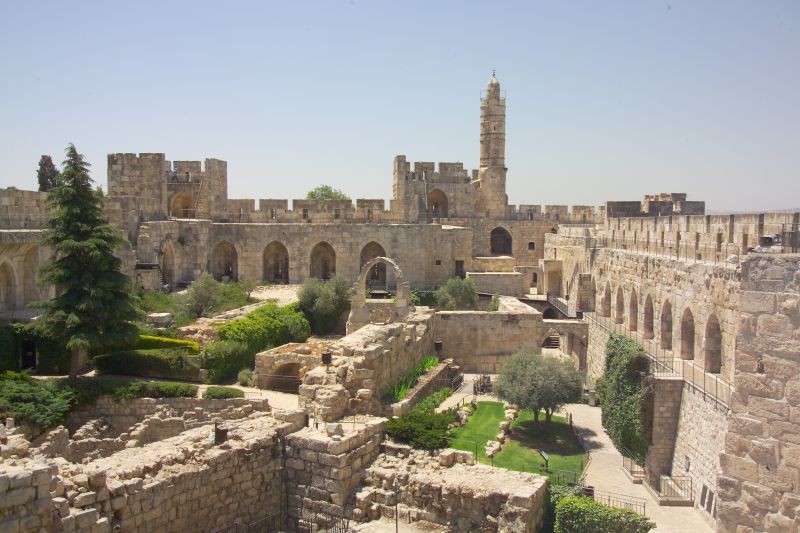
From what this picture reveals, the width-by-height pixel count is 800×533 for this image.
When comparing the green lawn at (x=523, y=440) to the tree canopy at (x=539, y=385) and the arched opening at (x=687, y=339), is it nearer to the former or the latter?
the tree canopy at (x=539, y=385)

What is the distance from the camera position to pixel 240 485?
1022 centimetres

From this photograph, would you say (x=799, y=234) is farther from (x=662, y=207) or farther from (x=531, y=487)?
(x=662, y=207)

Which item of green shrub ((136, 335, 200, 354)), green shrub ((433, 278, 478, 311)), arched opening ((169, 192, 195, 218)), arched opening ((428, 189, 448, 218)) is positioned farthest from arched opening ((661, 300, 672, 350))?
arched opening ((169, 192, 195, 218))

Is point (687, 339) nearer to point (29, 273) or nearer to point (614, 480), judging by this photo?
point (614, 480)

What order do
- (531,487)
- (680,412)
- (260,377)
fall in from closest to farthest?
1. (531,487)
2. (680,412)
3. (260,377)

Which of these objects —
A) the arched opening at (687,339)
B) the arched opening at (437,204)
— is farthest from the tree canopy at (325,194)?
the arched opening at (687,339)

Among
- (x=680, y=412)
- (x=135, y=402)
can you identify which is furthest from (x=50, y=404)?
(x=680, y=412)

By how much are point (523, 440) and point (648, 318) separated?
525 cm

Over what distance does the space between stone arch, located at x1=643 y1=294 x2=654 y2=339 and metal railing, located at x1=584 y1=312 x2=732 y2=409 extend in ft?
0.53

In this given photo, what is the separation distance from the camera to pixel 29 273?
19688 millimetres

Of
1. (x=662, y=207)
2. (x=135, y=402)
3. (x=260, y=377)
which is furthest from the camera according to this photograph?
(x=662, y=207)

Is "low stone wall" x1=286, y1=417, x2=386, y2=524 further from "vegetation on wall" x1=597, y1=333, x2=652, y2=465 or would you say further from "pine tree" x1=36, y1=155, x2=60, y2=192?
Result: "pine tree" x1=36, y1=155, x2=60, y2=192

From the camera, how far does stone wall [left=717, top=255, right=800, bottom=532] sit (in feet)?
13.9

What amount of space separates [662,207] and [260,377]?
1703cm
